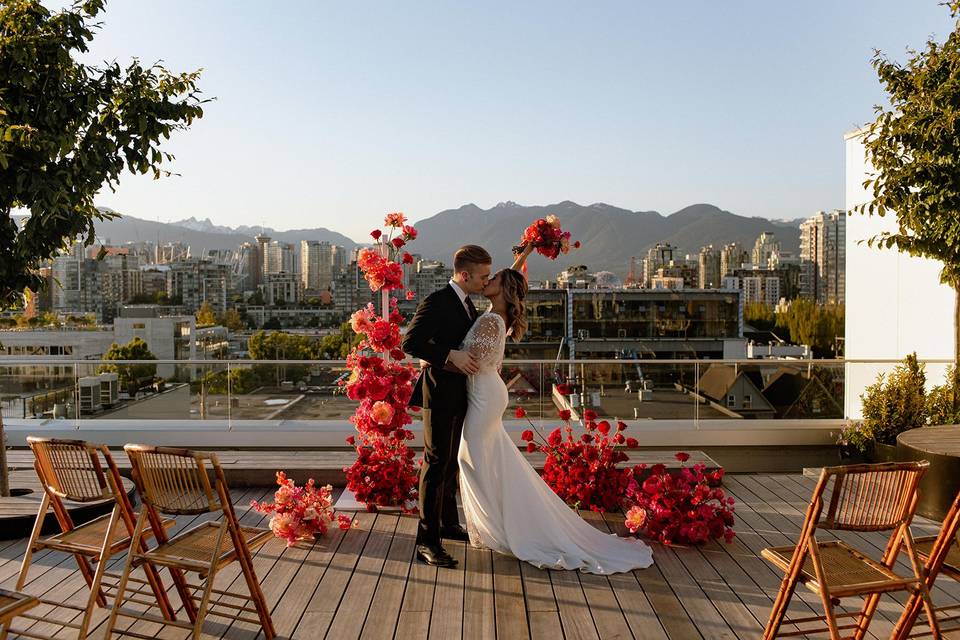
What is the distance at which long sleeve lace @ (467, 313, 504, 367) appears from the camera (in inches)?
159

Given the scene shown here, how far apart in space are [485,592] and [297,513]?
1.26 meters

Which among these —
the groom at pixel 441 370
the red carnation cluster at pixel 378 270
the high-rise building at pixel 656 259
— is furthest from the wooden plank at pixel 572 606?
the high-rise building at pixel 656 259

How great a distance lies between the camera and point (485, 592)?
142 inches

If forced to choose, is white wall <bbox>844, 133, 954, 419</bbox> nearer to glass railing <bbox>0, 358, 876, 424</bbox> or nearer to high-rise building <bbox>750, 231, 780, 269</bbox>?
glass railing <bbox>0, 358, 876, 424</bbox>

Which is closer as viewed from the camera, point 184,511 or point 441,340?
point 184,511

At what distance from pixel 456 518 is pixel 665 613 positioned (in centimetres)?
149

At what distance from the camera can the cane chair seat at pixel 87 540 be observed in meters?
3.06

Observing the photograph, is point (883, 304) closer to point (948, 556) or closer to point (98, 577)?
point (948, 556)

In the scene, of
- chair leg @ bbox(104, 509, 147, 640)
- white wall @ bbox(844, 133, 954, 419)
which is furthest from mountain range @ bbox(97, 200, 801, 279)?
chair leg @ bbox(104, 509, 147, 640)

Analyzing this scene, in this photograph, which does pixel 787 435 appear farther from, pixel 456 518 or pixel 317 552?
pixel 317 552

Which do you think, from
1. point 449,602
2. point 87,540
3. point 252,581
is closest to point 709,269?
point 449,602

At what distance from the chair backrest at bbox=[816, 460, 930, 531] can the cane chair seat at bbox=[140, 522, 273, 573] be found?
2095mm

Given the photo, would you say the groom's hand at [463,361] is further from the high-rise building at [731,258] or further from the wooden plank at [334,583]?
the high-rise building at [731,258]

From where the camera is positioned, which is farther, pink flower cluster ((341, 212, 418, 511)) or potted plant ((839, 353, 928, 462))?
potted plant ((839, 353, 928, 462))
